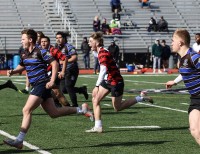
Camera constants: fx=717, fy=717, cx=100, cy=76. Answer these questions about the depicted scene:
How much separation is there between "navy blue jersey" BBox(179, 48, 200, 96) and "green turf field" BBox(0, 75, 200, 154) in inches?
53.3

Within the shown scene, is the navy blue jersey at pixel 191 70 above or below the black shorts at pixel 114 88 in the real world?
above

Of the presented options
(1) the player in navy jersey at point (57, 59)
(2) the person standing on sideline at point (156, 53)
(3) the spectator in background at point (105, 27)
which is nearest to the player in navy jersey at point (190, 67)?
(1) the player in navy jersey at point (57, 59)

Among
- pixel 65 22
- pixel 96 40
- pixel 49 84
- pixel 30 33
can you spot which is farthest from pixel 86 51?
pixel 49 84

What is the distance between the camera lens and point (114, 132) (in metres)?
12.2

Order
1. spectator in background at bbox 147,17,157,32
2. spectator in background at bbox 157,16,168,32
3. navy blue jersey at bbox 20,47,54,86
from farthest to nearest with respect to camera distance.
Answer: spectator in background at bbox 147,17,157,32, spectator in background at bbox 157,16,168,32, navy blue jersey at bbox 20,47,54,86

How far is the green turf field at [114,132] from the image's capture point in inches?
400

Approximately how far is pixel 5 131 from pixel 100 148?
2513 mm

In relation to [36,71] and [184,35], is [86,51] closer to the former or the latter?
[36,71]

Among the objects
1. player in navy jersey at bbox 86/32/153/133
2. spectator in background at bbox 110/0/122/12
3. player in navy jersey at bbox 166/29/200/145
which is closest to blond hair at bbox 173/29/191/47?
player in navy jersey at bbox 166/29/200/145

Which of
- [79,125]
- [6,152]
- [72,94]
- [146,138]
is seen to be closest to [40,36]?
[72,94]

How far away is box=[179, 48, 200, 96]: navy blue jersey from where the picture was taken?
28.8 ft

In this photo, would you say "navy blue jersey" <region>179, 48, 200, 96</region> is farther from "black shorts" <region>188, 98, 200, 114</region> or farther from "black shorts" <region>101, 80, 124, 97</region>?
"black shorts" <region>101, 80, 124, 97</region>

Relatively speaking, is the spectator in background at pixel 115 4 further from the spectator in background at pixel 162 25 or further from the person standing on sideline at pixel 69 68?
the person standing on sideline at pixel 69 68

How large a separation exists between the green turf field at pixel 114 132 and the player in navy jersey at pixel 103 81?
1.25ft
